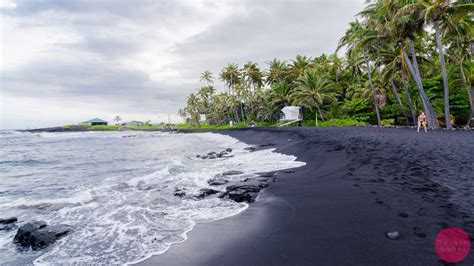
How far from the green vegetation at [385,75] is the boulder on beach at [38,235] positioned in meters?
23.2

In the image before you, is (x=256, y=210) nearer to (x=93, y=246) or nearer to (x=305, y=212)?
(x=305, y=212)

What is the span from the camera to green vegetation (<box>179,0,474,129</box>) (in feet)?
66.7

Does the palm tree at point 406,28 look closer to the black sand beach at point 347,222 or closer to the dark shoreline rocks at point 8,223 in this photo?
the black sand beach at point 347,222

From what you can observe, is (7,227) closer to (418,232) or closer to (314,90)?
(418,232)

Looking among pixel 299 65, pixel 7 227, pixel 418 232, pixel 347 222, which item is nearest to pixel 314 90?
pixel 299 65

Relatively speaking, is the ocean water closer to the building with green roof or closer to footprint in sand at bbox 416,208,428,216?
footprint in sand at bbox 416,208,428,216

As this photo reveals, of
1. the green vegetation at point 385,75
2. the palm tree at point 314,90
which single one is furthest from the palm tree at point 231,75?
the palm tree at point 314,90

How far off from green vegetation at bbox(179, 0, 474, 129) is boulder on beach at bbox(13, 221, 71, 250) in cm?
2319

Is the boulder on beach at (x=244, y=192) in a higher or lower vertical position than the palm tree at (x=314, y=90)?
lower

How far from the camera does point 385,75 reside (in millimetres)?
26625

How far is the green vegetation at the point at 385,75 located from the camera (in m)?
20.3

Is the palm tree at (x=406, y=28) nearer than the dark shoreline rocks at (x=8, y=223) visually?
No

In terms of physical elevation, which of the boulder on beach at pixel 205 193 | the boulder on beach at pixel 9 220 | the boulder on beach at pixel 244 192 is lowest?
the boulder on beach at pixel 9 220

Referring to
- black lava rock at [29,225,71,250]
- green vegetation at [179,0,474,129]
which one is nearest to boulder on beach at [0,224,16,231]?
black lava rock at [29,225,71,250]
